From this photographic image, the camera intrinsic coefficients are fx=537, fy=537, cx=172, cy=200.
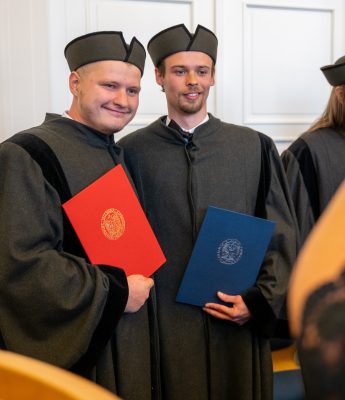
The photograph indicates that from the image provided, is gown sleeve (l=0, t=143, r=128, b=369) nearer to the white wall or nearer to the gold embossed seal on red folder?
the gold embossed seal on red folder

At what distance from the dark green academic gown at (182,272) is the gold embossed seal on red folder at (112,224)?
0.21 m

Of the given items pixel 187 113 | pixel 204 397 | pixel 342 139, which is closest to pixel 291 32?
pixel 342 139

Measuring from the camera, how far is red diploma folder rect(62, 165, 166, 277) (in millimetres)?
1484

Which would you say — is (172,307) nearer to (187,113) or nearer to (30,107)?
(187,113)

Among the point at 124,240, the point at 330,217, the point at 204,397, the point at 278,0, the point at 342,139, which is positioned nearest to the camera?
the point at 330,217

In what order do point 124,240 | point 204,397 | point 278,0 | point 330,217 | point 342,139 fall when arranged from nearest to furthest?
point 330,217
point 124,240
point 204,397
point 342,139
point 278,0

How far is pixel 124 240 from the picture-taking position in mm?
1563

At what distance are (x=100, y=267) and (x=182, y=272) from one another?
351mm

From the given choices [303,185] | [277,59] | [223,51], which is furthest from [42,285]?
[277,59]

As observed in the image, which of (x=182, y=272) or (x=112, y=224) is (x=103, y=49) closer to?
(x=112, y=224)

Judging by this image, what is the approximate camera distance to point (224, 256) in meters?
1.68

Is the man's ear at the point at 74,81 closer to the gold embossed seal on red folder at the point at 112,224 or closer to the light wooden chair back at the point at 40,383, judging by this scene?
the gold embossed seal on red folder at the point at 112,224

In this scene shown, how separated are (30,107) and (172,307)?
1108mm

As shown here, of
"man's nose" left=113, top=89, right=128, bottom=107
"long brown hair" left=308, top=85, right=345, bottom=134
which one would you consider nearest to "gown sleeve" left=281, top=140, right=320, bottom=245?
"long brown hair" left=308, top=85, right=345, bottom=134
